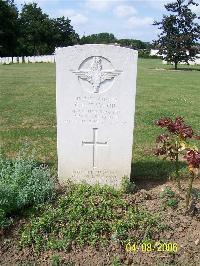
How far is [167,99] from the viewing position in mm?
15797

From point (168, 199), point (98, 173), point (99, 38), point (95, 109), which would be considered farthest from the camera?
point (99, 38)

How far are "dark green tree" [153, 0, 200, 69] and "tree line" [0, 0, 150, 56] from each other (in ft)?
73.6

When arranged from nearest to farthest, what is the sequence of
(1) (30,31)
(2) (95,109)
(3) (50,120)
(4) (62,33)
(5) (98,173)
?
(2) (95,109) → (5) (98,173) → (3) (50,120) → (1) (30,31) → (4) (62,33)

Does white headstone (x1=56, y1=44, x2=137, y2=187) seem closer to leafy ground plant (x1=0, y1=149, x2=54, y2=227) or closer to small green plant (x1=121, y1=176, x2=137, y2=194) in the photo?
small green plant (x1=121, y1=176, x2=137, y2=194)

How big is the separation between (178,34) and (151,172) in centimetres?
4407

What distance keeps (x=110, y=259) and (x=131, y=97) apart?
205 centimetres

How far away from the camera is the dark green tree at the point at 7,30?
220 feet

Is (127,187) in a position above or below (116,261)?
above

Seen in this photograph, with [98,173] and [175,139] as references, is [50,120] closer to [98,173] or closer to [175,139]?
[98,173]

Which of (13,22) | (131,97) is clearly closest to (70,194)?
(131,97)

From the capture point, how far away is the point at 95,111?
5.45m

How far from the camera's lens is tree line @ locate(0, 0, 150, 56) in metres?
68.8

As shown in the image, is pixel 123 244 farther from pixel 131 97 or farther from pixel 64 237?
pixel 131 97
